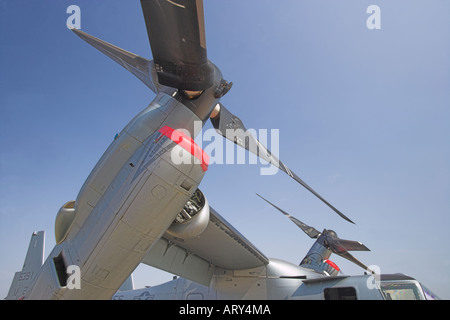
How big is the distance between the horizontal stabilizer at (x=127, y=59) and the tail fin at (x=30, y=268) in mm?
7856

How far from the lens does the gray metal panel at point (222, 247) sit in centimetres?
631

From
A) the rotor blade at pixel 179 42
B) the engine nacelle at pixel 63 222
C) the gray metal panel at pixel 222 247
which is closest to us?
the rotor blade at pixel 179 42

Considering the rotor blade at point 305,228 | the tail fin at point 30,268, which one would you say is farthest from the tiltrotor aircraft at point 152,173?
the rotor blade at point 305,228

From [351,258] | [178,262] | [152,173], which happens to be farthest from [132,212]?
[351,258]

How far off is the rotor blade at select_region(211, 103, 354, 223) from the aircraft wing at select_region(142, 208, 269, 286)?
6.04 feet

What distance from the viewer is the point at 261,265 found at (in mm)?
7656

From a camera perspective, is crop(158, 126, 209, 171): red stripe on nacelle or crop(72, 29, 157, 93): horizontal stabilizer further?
crop(72, 29, 157, 93): horizontal stabilizer

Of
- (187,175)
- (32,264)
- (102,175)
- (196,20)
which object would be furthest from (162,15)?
(32,264)

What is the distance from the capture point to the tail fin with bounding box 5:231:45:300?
8523 millimetres

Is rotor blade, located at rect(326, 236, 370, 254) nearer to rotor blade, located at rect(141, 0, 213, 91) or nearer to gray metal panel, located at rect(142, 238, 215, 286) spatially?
gray metal panel, located at rect(142, 238, 215, 286)

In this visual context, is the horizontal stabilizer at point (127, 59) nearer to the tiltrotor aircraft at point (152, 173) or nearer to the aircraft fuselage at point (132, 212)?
the tiltrotor aircraft at point (152, 173)

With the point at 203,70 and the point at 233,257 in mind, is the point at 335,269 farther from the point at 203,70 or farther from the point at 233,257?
the point at 203,70

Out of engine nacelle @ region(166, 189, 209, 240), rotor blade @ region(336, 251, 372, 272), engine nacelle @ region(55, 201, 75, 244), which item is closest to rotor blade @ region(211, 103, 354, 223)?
engine nacelle @ region(166, 189, 209, 240)

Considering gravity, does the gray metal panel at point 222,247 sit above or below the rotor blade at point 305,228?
below
